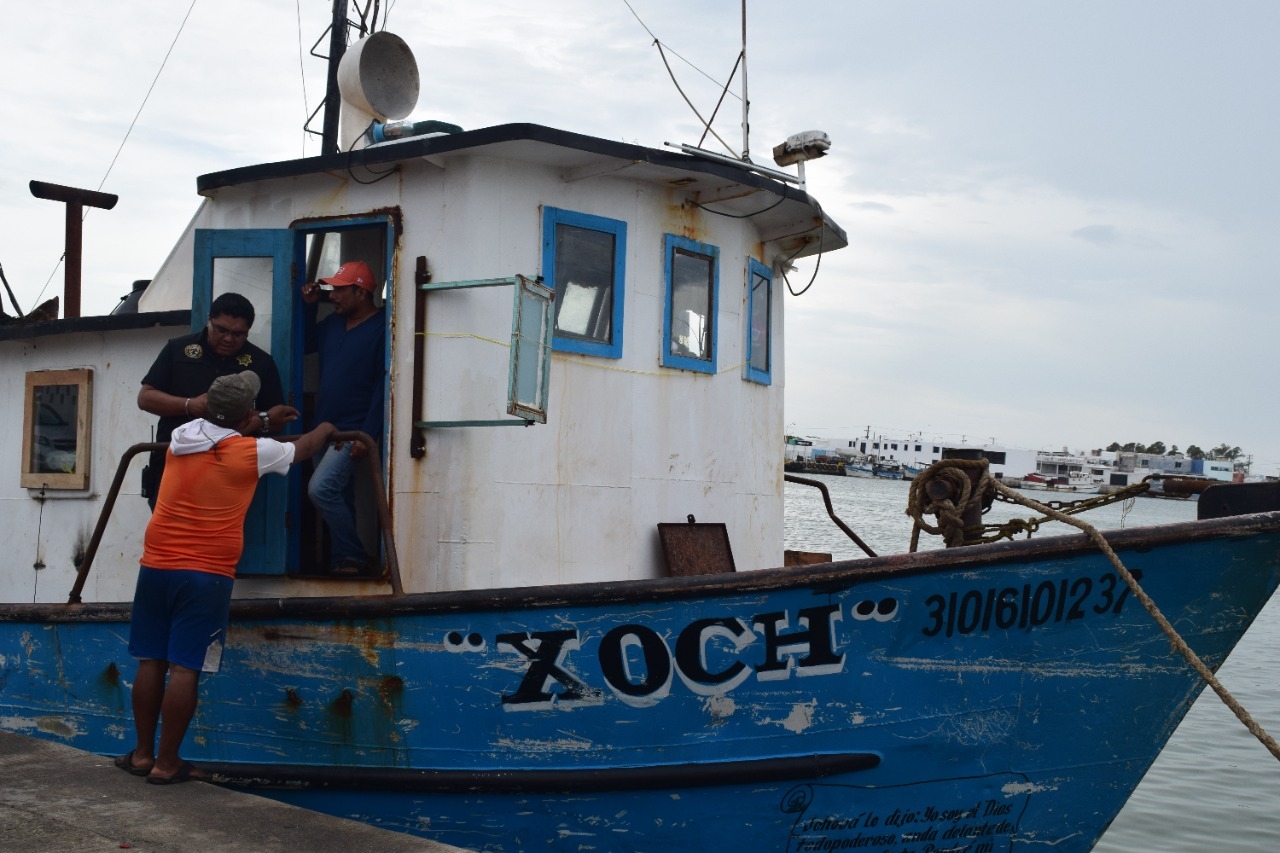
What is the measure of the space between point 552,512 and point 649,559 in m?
0.57

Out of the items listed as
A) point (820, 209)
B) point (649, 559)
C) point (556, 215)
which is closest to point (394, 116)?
point (556, 215)

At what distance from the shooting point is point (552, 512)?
547 cm

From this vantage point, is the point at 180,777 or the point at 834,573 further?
the point at 180,777

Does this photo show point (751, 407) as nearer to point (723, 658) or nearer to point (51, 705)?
point (723, 658)

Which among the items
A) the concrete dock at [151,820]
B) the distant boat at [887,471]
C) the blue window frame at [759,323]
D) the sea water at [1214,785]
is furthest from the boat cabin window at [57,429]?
the distant boat at [887,471]

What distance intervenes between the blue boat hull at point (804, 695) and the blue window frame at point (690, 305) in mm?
1696

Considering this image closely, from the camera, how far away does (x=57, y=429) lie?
6.60 m

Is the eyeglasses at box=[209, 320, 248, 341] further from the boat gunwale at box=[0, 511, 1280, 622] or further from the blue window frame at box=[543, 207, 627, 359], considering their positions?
the boat gunwale at box=[0, 511, 1280, 622]

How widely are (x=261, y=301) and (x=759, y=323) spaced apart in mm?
2536

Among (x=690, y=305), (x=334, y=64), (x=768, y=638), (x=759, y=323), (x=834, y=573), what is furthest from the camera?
(x=334, y=64)

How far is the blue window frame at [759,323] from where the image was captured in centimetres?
626

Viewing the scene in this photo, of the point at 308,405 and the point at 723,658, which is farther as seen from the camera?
the point at 308,405

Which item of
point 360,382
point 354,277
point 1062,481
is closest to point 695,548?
point 360,382

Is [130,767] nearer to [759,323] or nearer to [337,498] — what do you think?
[337,498]
